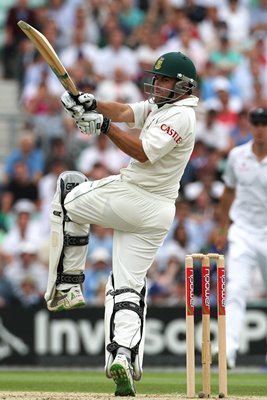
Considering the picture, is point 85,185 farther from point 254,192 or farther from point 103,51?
point 103,51

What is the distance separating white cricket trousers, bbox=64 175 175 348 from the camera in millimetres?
7828

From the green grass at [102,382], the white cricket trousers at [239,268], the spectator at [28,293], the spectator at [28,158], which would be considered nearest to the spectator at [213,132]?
the spectator at [28,158]

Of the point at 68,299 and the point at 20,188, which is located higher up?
the point at 20,188

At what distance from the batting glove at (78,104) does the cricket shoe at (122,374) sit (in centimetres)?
152

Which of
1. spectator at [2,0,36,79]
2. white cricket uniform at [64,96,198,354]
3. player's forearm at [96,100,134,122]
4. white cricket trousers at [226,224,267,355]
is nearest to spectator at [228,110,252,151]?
spectator at [2,0,36,79]

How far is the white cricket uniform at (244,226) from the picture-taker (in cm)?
1015

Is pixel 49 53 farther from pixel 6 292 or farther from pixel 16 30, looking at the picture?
pixel 16 30

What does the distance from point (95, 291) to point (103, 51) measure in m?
3.92

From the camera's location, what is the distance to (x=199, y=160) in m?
14.5

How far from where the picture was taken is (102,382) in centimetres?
1003

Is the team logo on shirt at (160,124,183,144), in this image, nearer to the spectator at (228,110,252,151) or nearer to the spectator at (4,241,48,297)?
the spectator at (4,241,48,297)

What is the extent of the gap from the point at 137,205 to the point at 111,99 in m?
7.43

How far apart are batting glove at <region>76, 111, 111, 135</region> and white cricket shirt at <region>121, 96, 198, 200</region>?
255 mm

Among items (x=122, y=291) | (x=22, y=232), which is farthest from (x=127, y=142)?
(x=22, y=232)
